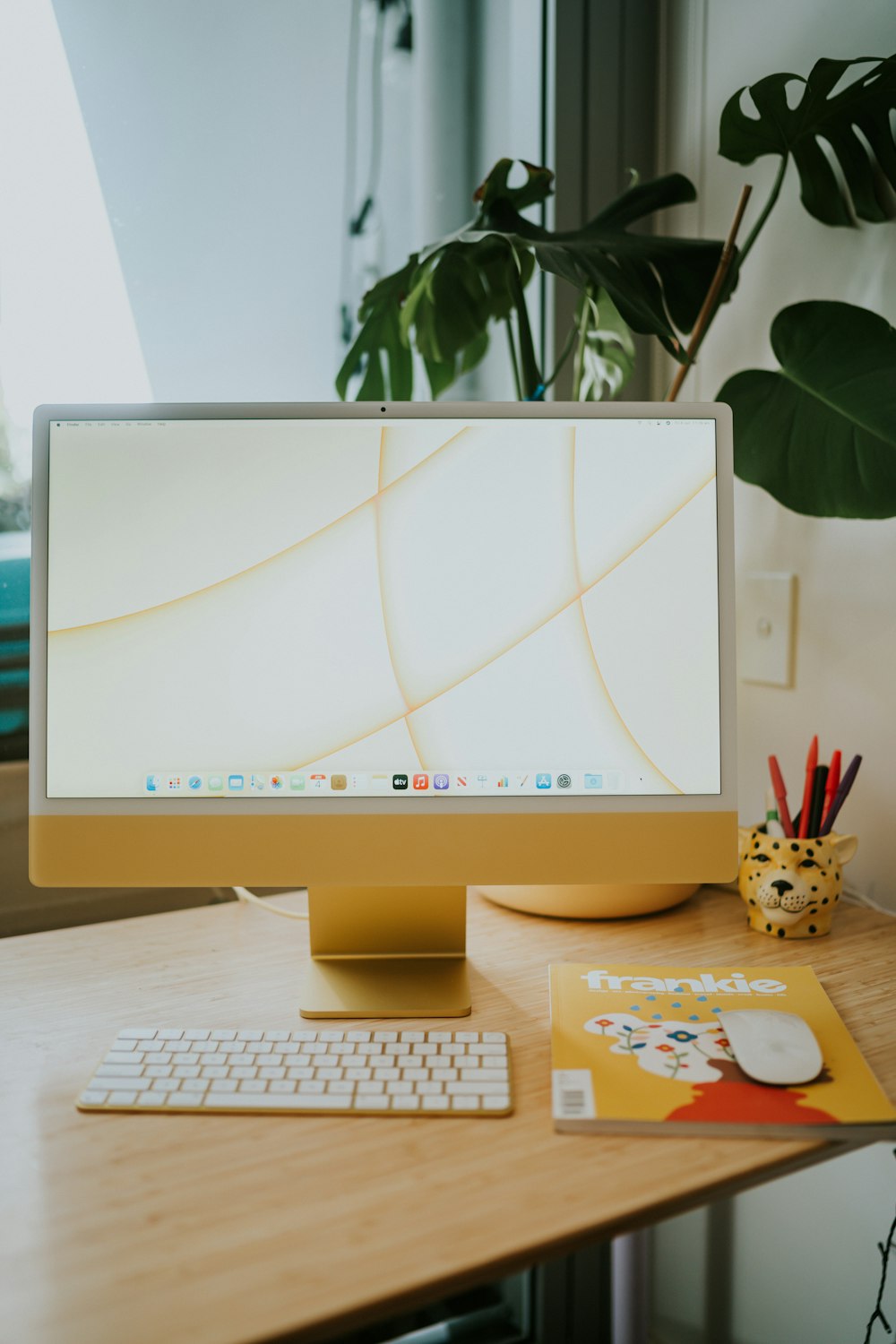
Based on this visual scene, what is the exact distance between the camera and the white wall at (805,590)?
108 centimetres

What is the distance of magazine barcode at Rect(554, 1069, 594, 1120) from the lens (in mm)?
669

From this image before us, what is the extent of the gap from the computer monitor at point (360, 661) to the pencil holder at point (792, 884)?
0.17 m

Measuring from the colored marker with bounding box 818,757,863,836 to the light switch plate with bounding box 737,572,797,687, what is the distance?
7.7 inches

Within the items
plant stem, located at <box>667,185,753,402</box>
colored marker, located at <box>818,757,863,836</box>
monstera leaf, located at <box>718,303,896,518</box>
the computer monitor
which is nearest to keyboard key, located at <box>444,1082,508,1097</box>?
the computer monitor

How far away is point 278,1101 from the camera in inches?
27.2

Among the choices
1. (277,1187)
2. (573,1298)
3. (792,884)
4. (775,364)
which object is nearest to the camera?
(277,1187)

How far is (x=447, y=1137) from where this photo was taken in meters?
0.66

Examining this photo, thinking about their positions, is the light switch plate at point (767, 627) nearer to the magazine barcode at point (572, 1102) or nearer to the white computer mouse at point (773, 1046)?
the white computer mouse at point (773, 1046)

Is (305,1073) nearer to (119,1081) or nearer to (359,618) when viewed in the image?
(119,1081)

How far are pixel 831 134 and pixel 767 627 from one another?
1.69 ft

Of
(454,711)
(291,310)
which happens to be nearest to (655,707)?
(454,711)

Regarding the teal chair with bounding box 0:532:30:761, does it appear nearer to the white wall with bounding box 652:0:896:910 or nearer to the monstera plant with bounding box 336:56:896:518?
the monstera plant with bounding box 336:56:896:518

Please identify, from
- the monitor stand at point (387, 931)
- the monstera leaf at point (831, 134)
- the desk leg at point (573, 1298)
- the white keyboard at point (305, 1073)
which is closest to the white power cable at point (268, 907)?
the monitor stand at point (387, 931)

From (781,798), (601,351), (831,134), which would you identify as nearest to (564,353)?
(601,351)
